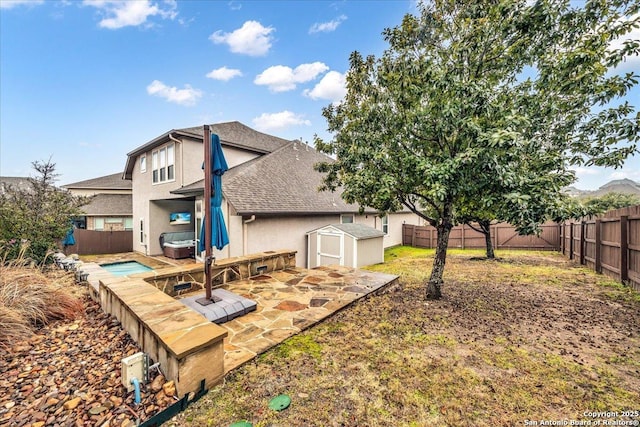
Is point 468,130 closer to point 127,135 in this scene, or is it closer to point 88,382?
point 88,382

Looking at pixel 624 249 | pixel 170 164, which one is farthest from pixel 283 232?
pixel 624 249

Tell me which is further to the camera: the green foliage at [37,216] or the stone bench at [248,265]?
the green foliage at [37,216]

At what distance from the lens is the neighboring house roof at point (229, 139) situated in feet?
38.7

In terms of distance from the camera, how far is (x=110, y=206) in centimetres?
2052

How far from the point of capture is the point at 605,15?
4.51 m

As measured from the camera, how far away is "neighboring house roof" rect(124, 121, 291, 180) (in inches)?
465

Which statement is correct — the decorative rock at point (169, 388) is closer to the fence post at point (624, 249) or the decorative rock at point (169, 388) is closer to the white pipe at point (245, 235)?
the white pipe at point (245, 235)

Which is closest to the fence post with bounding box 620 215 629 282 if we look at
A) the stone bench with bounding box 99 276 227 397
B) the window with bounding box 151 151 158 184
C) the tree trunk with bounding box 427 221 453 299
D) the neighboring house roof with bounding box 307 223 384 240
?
the tree trunk with bounding box 427 221 453 299

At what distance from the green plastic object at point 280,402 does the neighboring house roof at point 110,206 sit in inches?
898

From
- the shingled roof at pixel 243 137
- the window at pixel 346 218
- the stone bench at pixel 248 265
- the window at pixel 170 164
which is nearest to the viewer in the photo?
the stone bench at pixel 248 265

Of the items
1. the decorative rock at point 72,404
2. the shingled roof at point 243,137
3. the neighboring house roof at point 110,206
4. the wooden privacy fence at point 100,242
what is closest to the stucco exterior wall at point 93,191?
the neighboring house roof at point 110,206

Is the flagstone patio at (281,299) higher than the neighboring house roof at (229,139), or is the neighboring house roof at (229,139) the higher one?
the neighboring house roof at (229,139)

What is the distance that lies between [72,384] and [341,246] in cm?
939

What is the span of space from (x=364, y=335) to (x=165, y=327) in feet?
9.57
